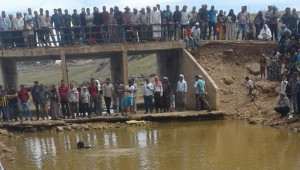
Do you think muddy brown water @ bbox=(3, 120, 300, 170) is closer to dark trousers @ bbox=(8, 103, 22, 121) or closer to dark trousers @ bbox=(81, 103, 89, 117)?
dark trousers @ bbox=(81, 103, 89, 117)

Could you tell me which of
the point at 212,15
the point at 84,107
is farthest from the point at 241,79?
the point at 84,107

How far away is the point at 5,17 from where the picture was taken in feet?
58.1

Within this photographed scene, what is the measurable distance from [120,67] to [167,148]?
8.37m

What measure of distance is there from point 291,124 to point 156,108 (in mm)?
5514

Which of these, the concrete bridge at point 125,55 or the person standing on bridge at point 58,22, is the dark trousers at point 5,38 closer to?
the concrete bridge at point 125,55

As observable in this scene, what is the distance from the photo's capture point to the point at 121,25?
17859 mm

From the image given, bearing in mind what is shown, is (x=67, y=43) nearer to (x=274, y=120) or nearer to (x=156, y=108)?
(x=156, y=108)

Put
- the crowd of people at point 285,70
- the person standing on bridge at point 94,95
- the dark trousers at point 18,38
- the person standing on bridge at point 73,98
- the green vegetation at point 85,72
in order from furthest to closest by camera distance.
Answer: the green vegetation at point 85,72 → the dark trousers at point 18,38 → the person standing on bridge at point 94,95 → the person standing on bridge at point 73,98 → the crowd of people at point 285,70

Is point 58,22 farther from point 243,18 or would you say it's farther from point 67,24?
point 243,18

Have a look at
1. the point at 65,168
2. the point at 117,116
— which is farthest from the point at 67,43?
the point at 65,168

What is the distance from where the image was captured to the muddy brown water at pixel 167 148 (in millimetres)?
9609

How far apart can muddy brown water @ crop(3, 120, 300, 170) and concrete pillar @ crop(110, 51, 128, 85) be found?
427 centimetres

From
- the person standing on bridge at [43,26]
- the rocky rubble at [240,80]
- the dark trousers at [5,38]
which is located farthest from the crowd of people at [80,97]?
the person standing on bridge at [43,26]

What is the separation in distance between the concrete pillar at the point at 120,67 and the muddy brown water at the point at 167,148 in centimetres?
427
